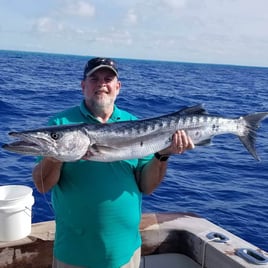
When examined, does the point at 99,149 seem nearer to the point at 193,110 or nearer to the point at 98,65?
the point at 98,65

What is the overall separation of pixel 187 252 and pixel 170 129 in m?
1.53

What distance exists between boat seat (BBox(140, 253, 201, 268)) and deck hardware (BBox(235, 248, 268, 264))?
1.75 ft

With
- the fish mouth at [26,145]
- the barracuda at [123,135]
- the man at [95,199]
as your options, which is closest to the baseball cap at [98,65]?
the man at [95,199]

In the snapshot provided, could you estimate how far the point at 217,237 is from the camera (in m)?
4.32

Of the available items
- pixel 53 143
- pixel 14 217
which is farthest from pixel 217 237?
pixel 53 143

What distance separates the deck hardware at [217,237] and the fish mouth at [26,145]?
2.04 m

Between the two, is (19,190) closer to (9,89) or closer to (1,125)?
(1,125)

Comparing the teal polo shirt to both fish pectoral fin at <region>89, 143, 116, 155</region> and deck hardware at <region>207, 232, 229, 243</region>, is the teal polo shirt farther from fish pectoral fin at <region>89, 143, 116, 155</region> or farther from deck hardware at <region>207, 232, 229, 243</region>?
deck hardware at <region>207, 232, 229, 243</region>

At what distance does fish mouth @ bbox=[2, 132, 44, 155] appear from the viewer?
299 centimetres

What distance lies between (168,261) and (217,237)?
0.55 m

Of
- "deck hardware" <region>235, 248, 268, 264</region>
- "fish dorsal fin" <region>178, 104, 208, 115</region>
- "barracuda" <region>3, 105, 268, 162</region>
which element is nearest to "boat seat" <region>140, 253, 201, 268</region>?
"deck hardware" <region>235, 248, 268, 264</region>

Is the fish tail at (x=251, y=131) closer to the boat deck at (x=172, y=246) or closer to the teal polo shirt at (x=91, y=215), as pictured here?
the boat deck at (x=172, y=246)

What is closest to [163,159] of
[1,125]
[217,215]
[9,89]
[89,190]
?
[89,190]

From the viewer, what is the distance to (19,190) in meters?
4.23
